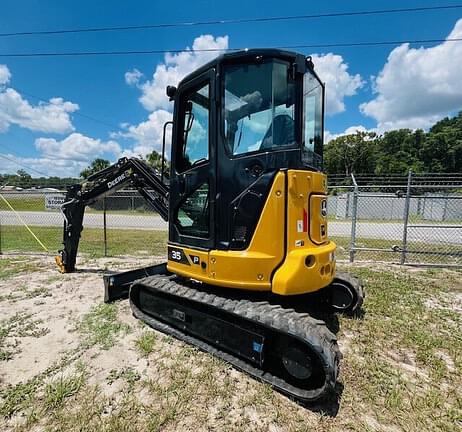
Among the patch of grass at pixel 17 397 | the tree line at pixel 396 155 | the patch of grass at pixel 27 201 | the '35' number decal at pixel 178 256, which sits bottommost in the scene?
the patch of grass at pixel 17 397

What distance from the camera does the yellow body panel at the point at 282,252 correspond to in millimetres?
3064

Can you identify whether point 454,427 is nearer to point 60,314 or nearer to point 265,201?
point 265,201

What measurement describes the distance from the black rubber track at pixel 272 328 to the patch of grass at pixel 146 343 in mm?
158

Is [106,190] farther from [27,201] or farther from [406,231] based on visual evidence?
[27,201]

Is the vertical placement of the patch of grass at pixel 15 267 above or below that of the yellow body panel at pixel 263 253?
below

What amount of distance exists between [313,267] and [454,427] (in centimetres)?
163

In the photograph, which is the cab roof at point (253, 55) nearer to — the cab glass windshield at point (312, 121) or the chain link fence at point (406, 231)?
the cab glass windshield at point (312, 121)

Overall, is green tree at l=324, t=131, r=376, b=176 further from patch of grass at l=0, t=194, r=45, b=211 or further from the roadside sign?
the roadside sign

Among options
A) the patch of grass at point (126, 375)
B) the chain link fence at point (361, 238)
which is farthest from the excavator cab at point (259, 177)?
the chain link fence at point (361, 238)

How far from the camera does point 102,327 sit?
4090 millimetres

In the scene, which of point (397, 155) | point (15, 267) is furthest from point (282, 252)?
point (397, 155)

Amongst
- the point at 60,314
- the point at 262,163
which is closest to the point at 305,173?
the point at 262,163

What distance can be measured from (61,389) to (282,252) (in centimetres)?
242

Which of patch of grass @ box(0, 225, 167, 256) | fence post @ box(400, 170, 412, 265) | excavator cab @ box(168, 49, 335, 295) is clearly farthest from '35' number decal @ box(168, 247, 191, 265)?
fence post @ box(400, 170, 412, 265)
